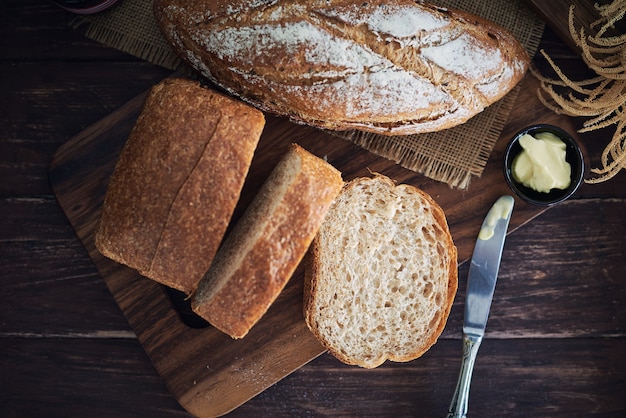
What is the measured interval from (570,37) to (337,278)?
136 cm

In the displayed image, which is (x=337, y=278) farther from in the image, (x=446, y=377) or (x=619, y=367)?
(x=619, y=367)

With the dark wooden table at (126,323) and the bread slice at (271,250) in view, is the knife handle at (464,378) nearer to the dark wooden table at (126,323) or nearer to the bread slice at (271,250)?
the dark wooden table at (126,323)

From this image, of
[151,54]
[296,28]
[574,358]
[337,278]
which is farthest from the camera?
[574,358]

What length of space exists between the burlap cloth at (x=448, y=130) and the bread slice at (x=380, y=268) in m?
0.17

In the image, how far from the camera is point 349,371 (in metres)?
2.23

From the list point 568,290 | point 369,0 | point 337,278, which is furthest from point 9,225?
point 568,290

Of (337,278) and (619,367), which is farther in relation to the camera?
(619,367)

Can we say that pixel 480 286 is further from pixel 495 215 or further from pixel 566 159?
pixel 566 159

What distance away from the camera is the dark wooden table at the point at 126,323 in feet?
7.17

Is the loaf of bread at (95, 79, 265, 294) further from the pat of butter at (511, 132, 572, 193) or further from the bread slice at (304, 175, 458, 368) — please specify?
the pat of butter at (511, 132, 572, 193)

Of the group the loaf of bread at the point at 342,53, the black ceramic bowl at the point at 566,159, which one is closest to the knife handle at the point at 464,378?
the black ceramic bowl at the point at 566,159

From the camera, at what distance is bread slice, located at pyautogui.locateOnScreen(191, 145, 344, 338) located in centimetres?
170

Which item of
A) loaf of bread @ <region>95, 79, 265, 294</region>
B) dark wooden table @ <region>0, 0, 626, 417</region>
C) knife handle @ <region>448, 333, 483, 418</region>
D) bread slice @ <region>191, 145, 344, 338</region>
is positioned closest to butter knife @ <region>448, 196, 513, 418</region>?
knife handle @ <region>448, 333, 483, 418</region>

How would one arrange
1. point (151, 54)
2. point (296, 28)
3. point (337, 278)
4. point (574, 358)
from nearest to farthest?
1. point (296, 28)
2. point (337, 278)
3. point (151, 54)
4. point (574, 358)
